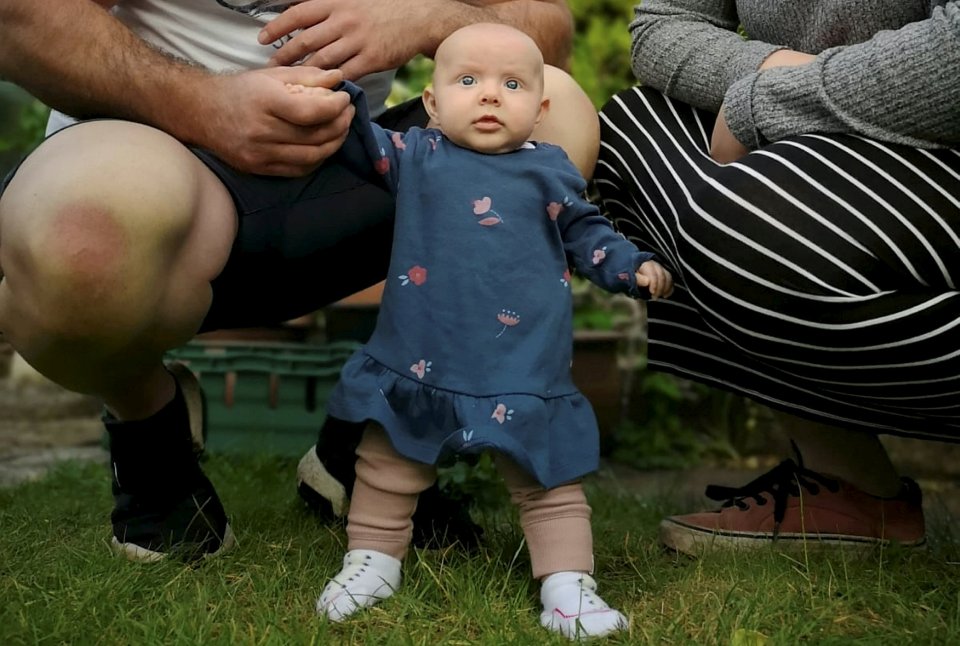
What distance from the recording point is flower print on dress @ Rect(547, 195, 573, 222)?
5.85 ft

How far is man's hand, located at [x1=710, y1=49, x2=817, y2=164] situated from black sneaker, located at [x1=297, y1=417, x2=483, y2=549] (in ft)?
2.52

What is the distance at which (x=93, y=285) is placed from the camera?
1.59 metres

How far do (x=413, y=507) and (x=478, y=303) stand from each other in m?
0.33

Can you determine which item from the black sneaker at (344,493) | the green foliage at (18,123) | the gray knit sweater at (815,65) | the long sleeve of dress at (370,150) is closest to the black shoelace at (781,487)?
the black sneaker at (344,493)

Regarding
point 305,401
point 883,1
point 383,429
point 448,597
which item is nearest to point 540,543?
point 448,597

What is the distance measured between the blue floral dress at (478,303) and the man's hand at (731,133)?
0.31m

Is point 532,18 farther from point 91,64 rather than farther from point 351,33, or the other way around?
point 91,64

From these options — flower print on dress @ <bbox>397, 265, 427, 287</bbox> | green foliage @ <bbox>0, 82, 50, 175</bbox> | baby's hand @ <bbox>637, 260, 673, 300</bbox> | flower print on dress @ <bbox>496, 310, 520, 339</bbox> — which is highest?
baby's hand @ <bbox>637, 260, 673, 300</bbox>

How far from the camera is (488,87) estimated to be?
5.70 ft

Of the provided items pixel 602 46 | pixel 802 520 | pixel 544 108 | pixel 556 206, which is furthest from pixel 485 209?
pixel 602 46

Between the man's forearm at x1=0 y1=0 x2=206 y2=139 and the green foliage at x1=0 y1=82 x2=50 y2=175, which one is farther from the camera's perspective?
the green foliage at x1=0 y1=82 x2=50 y2=175

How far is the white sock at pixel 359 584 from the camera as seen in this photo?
1.65 meters

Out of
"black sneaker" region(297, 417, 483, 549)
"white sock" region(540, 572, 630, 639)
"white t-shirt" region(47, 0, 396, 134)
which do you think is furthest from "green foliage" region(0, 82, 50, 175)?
"white sock" region(540, 572, 630, 639)

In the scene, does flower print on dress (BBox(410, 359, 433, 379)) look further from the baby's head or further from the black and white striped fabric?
the black and white striped fabric
